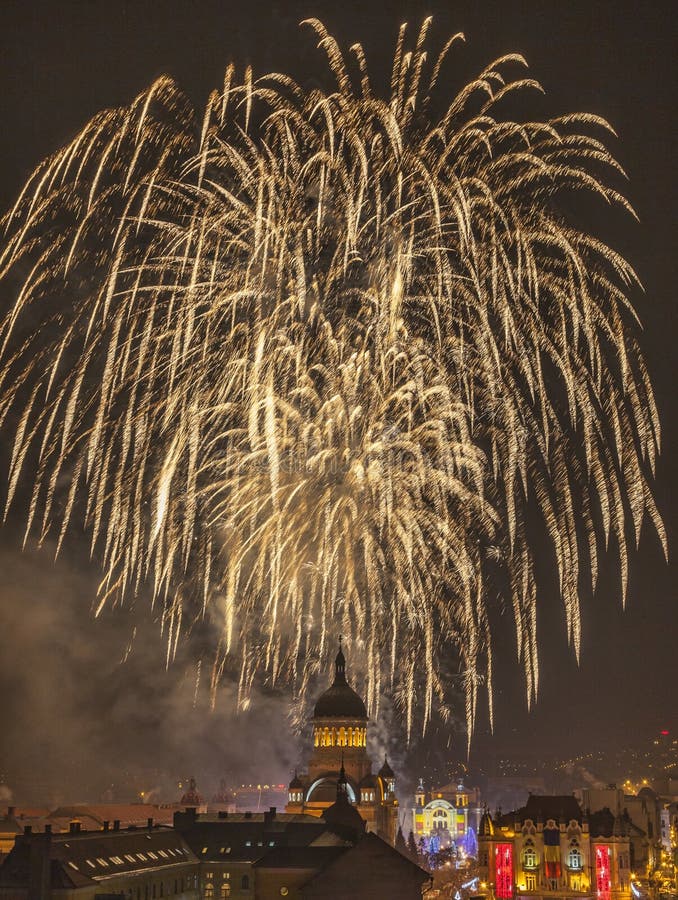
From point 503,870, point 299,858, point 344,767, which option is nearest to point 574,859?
point 503,870

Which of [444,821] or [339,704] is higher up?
[444,821]

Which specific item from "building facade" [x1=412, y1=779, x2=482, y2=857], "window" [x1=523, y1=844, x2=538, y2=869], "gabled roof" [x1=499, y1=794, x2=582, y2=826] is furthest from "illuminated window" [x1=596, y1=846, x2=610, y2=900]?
"building facade" [x1=412, y1=779, x2=482, y2=857]

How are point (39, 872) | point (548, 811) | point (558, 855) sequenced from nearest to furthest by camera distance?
point (39, 872) → point (558, 855) → point (548, 811)

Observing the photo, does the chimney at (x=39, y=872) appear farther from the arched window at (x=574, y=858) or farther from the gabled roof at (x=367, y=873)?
the arched window at (x=574, y=858)

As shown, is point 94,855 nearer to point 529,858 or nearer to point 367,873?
point 367,873

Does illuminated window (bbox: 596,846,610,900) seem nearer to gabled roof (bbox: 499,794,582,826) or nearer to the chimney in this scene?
gabled roof (bbox: 499,794,582,826)

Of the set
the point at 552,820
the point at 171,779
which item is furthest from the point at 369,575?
the point at 171,779

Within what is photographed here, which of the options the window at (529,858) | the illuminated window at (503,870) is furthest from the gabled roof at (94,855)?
the window at (529,858)
